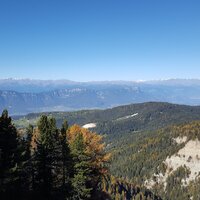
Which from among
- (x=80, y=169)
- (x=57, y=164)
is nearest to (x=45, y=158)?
(x=57, y=164)

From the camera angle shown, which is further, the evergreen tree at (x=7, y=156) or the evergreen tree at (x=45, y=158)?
the evergreen tree at (x=45, y=158)

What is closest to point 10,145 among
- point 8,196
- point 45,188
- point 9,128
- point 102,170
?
point 9,128

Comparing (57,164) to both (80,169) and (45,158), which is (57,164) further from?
(80,169)

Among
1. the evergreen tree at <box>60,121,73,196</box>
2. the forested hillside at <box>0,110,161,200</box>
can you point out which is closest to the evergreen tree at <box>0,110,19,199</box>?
the forested hillside at <box>0,110,161,200</box>

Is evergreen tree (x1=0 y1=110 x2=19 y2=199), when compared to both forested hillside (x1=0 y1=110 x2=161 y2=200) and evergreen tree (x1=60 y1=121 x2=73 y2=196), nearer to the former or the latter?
forested hillside (x1=0 y1=110 x2=161 y2=200)

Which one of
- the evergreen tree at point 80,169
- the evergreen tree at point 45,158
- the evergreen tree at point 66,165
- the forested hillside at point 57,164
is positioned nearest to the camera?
the forested hillside at point 57,164

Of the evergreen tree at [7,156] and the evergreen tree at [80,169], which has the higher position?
the evergreen tree at [7,156]

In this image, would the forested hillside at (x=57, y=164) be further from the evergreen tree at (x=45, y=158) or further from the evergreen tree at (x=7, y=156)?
the evergreen tree at (x=7, y=156)

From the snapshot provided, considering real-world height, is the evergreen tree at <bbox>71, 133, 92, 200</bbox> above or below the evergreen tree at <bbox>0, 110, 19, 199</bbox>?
below

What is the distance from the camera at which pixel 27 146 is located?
68.0 meters

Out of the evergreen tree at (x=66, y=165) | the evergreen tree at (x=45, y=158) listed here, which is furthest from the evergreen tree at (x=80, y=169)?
the evergreen tree at (x=45, y=158)

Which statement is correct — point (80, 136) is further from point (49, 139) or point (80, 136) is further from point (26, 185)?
point (26, 185)

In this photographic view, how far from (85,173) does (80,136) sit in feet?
22.0

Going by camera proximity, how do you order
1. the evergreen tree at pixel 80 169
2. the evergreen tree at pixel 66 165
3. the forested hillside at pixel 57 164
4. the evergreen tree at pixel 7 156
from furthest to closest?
1. the evergreen tree at pixel 66 165
2. the evergreen tree at pixel 80 169
3. the forested hillside at pixel 57 164
4. the evergreen tree at pixel 7 156
